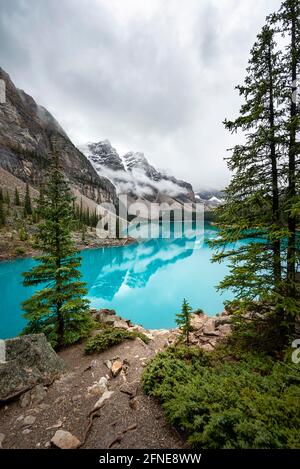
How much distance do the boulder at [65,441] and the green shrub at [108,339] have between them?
4.31 meters

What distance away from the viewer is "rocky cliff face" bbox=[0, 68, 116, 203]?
339 ft

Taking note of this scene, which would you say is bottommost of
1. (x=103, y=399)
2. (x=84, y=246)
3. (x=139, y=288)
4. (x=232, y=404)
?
(x=139, y=288)

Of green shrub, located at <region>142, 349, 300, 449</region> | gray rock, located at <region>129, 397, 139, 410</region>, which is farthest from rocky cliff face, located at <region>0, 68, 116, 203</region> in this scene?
green shrub, located at <region>142, 349, 300, 449</region>

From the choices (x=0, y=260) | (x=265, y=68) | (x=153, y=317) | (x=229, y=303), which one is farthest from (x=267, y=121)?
(x=0, y=260)

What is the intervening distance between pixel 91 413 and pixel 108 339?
12.9 feet

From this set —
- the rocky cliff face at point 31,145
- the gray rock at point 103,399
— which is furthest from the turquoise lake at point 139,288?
the rocky cliff face at point 31,145

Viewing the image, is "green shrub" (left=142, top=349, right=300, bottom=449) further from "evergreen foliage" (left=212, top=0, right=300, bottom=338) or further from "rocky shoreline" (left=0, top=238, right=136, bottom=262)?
"rocky shoreline" (left=0, top=238, right=136, bottom=262)

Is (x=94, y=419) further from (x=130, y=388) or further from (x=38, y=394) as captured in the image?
(x=38, y=394)

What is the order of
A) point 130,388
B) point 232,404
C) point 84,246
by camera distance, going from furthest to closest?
point 84,246, point 130,388, point 232,404

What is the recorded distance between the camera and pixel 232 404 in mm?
3592

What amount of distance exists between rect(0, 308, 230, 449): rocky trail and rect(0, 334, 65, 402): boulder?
238 millimetres

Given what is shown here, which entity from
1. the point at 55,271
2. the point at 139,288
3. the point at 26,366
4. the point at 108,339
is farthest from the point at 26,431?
the point at 139,288

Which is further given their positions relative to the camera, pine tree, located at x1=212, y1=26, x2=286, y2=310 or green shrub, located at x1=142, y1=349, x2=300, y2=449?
pine tree, located at x1=212, y1=26, x2=286, y2=310
